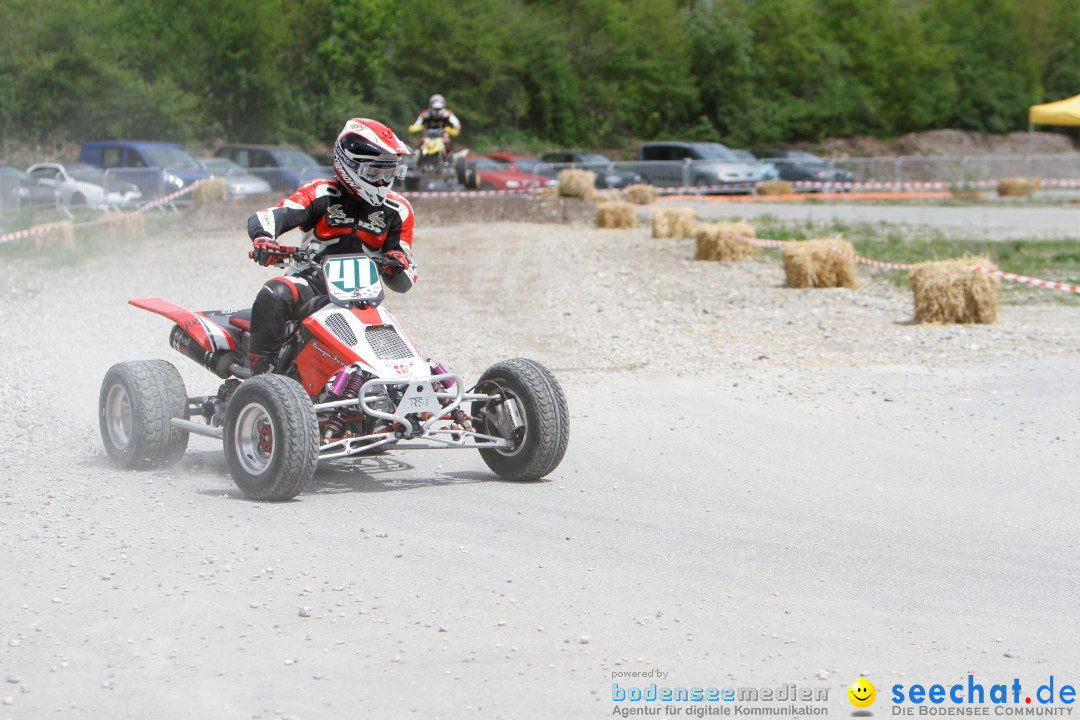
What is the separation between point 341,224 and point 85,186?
903 inches

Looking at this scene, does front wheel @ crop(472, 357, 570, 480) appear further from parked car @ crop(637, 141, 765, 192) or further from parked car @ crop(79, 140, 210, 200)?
parked car @ crop(637, 141, 765, 192)

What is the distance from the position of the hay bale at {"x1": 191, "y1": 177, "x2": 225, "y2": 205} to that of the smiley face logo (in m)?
23.1

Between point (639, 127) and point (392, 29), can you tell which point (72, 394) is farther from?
point (639, 127)

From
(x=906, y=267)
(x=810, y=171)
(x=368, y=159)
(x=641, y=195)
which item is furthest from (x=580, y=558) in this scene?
(x=810, y=171)

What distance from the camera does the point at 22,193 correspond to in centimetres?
2548

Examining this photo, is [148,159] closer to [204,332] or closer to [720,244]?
[720,244]

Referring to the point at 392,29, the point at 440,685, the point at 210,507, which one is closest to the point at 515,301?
the point at 210,507

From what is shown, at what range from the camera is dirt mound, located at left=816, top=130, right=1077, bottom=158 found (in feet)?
200

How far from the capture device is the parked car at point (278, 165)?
1222 inches

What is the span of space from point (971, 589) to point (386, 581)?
2423mm

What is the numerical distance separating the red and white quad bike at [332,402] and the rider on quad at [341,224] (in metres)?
0.11

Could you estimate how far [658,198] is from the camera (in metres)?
36.3

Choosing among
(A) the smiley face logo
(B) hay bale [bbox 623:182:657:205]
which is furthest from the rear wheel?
(B) hay bale [bbox 623:182:657:205]

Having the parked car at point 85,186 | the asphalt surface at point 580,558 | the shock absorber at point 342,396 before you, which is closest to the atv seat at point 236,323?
the asphalt surface at point 580,558
